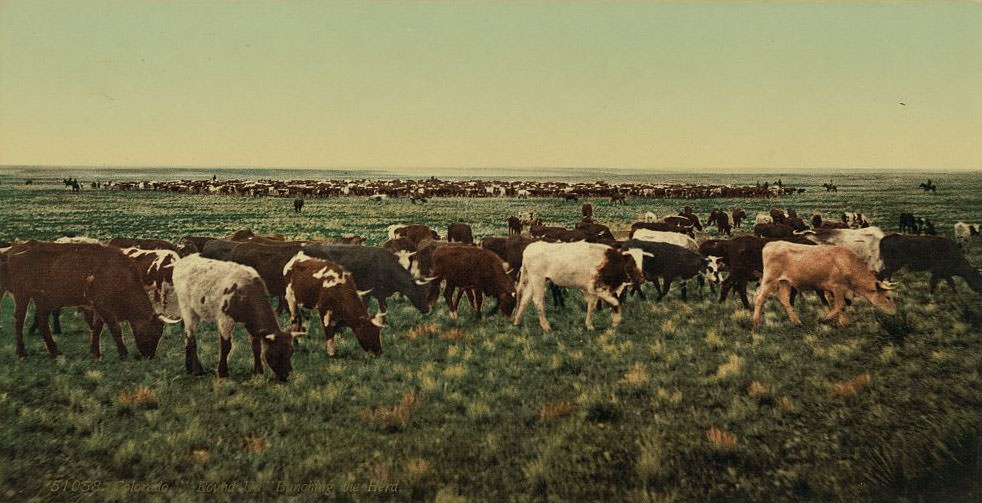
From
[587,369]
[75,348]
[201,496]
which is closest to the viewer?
[201,496]

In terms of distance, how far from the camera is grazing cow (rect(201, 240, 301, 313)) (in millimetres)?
11695

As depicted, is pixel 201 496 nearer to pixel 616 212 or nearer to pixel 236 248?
pixel 236 248

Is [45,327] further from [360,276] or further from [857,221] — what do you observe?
[857,221]

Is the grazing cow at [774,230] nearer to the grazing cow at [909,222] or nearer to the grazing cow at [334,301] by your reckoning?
the grazing cow at [909,222]

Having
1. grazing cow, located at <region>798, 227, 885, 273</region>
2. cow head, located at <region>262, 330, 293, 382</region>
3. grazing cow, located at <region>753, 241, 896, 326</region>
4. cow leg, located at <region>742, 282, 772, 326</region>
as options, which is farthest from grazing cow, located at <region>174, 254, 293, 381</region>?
grazing cow, located at <region>798, 227, 885, 273</region>

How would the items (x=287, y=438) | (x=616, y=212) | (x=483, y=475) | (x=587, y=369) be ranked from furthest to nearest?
(x=616, y=212), (x=587, y=369), (x=287, y=438), (x=483, y=475)

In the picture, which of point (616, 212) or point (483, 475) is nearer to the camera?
point (483, 475)

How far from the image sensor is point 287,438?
20.7 ft

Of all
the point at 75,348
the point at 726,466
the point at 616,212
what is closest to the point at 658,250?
the point at 726,466

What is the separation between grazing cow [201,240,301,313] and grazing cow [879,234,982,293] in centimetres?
1615

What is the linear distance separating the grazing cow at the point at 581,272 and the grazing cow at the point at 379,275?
239cm

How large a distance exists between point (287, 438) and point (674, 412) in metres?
5.05

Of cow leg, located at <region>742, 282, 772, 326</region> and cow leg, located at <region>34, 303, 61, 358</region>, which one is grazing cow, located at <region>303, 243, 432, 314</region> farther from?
cow leg, located at <region>742, 282, 772, 326</region>

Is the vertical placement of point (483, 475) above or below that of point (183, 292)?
below
